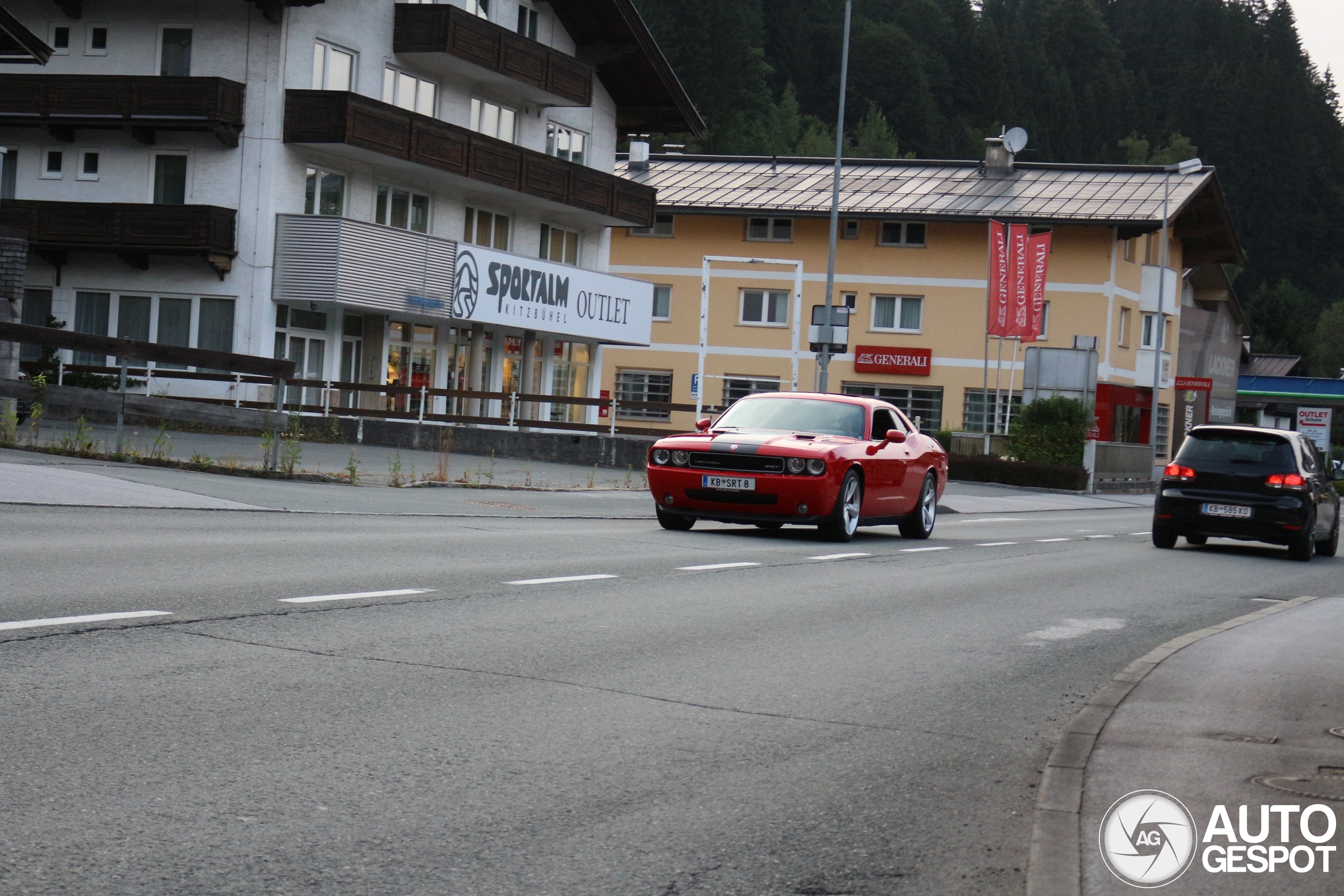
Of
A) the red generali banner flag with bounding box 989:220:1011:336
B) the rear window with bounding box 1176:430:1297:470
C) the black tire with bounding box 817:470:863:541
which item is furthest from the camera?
the red generali banner flag with bounding box 989:220:1011:336

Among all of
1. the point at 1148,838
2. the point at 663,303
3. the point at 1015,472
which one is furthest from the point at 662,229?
the point at 1148,838

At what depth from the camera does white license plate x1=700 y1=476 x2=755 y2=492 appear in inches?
669

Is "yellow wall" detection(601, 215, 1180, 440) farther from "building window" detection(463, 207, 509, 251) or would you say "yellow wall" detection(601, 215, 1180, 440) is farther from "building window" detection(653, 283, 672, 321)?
"building window" detection(463, 207, 509, 251)

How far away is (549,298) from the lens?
4734 centimetres

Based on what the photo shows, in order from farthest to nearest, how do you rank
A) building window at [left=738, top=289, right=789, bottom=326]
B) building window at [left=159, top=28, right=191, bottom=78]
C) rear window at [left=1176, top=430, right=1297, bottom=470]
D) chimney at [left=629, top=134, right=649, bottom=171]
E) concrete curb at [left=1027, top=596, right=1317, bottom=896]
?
1. chimney at [left=629, top=134, right=649, bottom=171]
2. building window at [left=738, top=289, right=789, bottom=326]
3. building window at [left=159, top=28, right=191, bottom=78]
4. rear window at [left=1176, top=430, right=1297, bottom=470]
5. concrete curb at [left=1027, top=596, right=1317, bottom=896]

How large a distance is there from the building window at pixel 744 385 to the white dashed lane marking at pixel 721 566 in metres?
48.5

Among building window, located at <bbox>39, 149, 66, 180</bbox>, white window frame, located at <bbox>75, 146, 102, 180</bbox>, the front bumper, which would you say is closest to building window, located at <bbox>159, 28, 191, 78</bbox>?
white window frame, located at <bbox>75, 146, 102, 180</bbox>

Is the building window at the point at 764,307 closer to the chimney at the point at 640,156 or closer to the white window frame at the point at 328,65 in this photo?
the chimney at the point at 640,156

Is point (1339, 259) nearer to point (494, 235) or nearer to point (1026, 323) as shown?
point (1026, 323)

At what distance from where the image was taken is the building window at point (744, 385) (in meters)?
63.0

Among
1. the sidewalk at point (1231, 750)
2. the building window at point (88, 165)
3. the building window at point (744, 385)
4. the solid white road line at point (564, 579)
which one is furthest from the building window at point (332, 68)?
the sidewalk at point (1231, 750)

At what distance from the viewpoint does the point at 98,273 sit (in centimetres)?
3981

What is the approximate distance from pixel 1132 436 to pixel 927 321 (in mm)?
8638

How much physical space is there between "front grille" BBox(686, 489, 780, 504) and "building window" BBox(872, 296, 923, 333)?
45414mm
